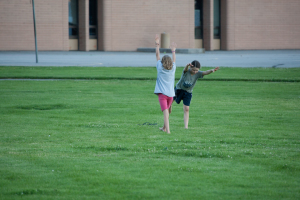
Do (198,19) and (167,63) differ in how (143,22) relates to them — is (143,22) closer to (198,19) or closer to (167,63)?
(198,19)

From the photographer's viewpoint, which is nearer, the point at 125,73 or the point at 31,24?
the point at 125,73

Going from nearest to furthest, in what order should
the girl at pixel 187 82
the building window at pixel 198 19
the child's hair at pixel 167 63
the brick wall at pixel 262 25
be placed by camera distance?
1. the child's hair at pixel 167 63
2. the girl at pixel 187 82
3. the brick wall at pixel 262 25
4. the building window at pixel 198 19

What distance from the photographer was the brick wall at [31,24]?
129ft

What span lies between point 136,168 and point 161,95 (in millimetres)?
2668

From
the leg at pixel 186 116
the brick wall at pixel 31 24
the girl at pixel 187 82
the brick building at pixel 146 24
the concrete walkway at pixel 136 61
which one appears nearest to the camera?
the girl at pixel 187 82

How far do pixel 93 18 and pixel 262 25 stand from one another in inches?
697

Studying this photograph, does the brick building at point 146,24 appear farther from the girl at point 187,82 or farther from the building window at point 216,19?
the girl at point 187,82

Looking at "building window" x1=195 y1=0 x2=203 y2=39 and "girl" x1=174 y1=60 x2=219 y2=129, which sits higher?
"building window" x1=195 y1=0 x2=203 y2=39

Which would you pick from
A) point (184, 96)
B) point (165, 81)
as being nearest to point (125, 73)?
point (184, 96)

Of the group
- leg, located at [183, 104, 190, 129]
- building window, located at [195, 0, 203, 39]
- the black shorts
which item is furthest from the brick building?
leg, located at [183, 104, 190, 129]

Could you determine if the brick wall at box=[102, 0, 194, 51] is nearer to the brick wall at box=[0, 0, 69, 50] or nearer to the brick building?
the brick building

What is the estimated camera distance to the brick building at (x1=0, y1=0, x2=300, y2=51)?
40.1 metres

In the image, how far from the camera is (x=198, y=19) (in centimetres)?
4734

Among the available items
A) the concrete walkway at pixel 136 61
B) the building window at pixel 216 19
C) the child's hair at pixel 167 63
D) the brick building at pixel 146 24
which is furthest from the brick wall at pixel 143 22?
the child's hair at pixel 167 63
